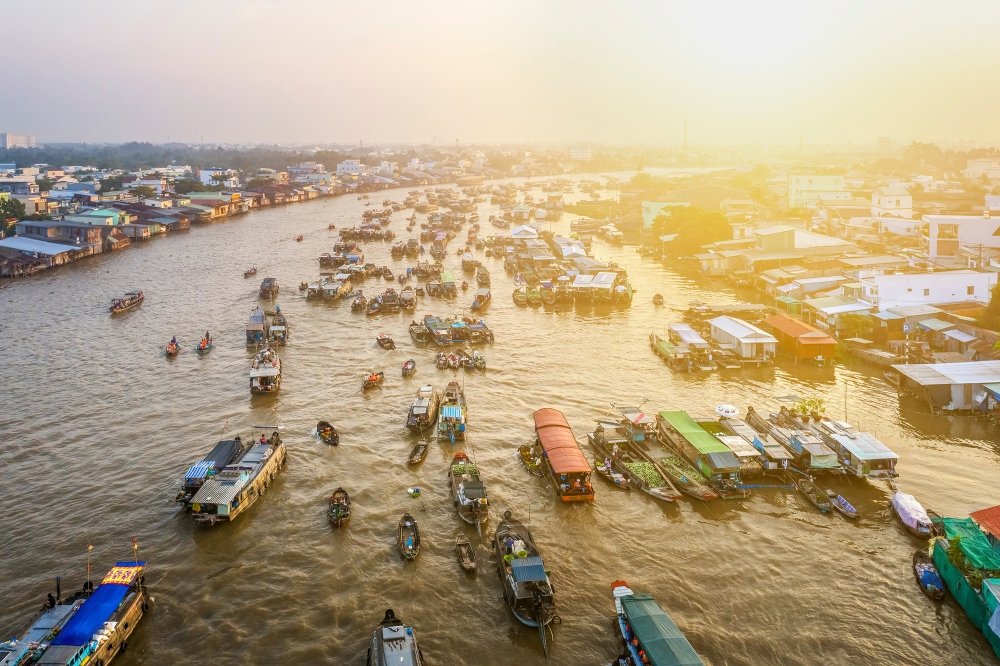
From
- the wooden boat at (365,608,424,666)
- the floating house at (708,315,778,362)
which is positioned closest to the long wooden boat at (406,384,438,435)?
the wooden boat at (365,608,424,666)

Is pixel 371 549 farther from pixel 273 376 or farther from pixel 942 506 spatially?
pixel 942 506

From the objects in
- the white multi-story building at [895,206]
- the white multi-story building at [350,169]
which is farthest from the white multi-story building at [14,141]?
the white multi-story building at [895,206]

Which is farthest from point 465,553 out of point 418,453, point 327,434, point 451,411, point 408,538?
point 327,434

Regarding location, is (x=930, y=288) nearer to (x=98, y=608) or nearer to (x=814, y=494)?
(x=814, y=494)

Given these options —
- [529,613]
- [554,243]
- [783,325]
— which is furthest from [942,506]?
[554,243]

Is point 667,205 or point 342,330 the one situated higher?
point 667,205

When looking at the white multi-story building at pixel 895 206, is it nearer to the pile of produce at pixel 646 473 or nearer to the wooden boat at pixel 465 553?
the pile of produce at pixel 646 473

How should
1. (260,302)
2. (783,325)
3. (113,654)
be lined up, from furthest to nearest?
(260,302) → (783,325) → (113,654)
